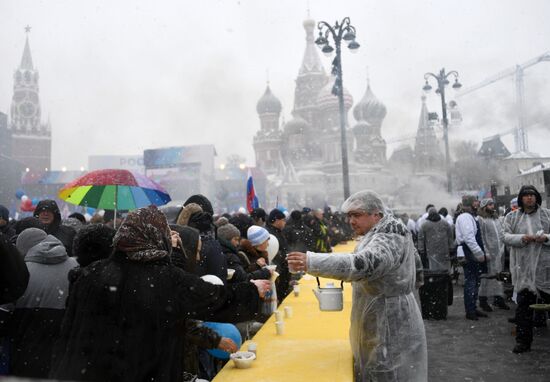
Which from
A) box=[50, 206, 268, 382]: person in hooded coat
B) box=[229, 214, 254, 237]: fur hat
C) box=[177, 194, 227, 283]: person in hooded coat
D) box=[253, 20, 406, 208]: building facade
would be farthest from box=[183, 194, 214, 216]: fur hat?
box=[253, 20, 406, 208]: building facade

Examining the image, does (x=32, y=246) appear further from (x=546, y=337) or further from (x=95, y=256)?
(x=546, y=337)

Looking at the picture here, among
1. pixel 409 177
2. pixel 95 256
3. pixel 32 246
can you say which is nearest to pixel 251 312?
pixel 95 256

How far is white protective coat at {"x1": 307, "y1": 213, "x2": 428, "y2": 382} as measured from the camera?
2877 mm

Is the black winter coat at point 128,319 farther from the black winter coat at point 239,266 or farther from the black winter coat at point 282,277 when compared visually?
the black winter coat at point 282,277

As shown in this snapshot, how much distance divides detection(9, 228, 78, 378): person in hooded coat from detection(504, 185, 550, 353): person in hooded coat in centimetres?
519

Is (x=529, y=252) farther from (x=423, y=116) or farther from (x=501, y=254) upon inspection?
(x=423, y=116)

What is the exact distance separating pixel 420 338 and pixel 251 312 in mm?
1172

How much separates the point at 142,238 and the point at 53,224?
413 cm

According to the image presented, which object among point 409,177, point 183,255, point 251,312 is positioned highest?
point 409,177

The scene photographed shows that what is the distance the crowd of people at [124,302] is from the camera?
6.97 feet

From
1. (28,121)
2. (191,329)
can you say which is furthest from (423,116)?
(28,121)

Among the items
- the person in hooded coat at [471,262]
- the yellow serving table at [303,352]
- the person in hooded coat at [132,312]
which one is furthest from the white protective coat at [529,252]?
the person in hooded coat at [132,312]

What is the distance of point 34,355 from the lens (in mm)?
3207

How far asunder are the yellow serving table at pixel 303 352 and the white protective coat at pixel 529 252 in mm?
2771
